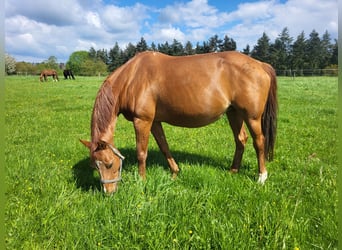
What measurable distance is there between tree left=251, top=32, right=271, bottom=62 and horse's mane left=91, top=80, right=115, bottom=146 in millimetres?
71167

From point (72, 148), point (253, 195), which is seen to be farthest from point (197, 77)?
point (72, 148)

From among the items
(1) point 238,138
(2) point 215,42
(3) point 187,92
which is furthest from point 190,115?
(2) point 215,42

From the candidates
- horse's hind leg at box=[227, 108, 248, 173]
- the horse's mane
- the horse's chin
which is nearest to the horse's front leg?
the horse's mane

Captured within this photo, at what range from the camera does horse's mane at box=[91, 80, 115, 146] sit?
3762 mm

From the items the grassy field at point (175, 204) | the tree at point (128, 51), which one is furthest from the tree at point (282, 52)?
the grassy field at point (175, 204)

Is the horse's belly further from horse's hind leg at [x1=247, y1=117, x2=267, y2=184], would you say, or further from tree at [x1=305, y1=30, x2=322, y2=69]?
tree at [x1=305, y1=30, x2=322, y2=69]

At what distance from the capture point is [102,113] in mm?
3795

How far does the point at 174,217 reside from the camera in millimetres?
2926

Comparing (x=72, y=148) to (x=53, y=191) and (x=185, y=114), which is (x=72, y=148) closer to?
(x=53, y=191)

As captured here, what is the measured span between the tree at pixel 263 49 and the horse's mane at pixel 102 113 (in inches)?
2802

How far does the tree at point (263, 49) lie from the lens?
68.9 metres

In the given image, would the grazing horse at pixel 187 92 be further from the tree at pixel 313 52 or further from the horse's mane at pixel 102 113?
the tree at pixel 313 52

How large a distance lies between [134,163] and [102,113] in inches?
63.7

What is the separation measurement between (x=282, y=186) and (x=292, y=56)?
74.4 meters
